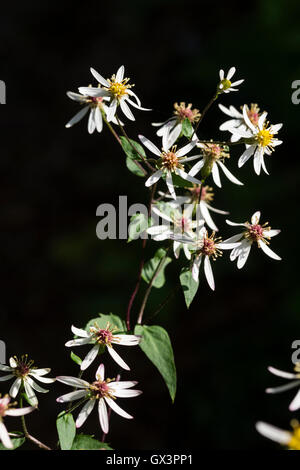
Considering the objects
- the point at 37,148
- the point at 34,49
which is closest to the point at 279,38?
the point at 37,148

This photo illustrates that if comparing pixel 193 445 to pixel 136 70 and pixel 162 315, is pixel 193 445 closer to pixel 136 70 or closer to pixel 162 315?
pixel 162 315

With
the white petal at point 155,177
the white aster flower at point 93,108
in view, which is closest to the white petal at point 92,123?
the white aster flower at point 93,108

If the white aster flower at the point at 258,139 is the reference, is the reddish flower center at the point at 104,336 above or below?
below

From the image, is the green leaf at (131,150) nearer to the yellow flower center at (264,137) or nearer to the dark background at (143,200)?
the yellow flower center at (264,137)

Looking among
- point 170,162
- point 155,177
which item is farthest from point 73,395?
point 170,162

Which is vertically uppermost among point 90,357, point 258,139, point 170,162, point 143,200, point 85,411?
point 143,200

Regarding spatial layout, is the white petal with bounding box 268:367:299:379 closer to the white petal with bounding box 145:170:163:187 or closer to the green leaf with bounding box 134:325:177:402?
the green leaf with bounding box 134:325:177:402

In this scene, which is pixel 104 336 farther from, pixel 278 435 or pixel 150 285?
pixel 278 435

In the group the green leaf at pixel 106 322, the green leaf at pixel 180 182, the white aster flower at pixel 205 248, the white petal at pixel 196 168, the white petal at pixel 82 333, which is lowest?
the white petal at pixel 82 333
